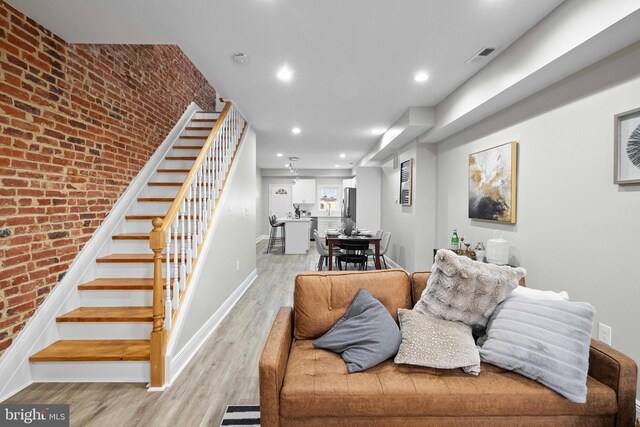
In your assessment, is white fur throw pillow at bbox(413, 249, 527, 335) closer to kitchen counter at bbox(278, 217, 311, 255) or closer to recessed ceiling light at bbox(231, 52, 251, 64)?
recessed ceiling light at bbox(231, 52, 251, 64)

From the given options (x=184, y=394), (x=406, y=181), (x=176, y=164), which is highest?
(x=176, y=164)

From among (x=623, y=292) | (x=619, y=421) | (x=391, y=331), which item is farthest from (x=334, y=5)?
(x=619, y=421)

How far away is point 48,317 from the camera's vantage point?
7.48ft

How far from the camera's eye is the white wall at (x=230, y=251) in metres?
2.77

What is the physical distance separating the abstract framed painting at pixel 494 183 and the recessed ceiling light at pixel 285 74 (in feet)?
7.52

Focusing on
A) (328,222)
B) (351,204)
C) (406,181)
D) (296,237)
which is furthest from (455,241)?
(328,222)

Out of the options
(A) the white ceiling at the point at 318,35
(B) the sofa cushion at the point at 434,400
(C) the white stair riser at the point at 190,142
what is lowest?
Answer: (B) the sofa cushion at the point at 434,400

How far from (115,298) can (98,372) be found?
63cm

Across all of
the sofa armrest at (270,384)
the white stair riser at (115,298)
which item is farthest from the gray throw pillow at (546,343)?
the white stair riser at (115,298)

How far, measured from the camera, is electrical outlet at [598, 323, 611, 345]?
195 cm

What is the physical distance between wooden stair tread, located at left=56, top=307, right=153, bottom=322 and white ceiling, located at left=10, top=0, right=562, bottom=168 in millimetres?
2231

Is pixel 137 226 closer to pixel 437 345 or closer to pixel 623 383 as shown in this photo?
pixel 437 345

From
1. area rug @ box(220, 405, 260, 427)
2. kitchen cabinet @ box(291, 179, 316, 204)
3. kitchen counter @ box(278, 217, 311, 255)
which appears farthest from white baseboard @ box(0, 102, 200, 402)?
kitchen cabinet @ box(291, 179, 316, 204)

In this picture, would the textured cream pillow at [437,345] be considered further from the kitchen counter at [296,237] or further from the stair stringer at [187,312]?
the kitchen counter at [296,237]
